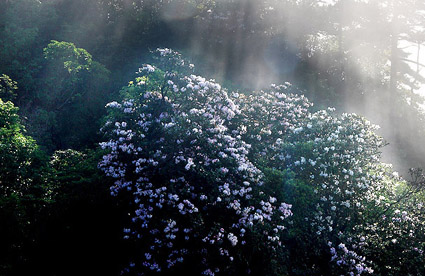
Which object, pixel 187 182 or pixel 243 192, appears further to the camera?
pixel 243 192

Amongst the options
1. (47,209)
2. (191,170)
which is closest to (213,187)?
(191,170)

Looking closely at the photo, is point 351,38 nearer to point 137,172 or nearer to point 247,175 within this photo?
point 247,175

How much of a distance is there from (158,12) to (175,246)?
15.0 metres

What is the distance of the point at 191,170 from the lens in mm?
7270

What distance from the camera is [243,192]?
7219 mm

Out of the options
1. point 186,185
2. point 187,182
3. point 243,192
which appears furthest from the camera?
point 243,192

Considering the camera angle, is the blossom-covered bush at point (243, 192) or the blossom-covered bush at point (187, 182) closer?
the blossom-covered bush at point (187, 182)

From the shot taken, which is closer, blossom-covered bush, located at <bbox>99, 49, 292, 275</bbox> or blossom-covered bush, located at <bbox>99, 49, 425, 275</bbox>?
blossom-covered bush, located at <bbox>99, 49, 292, 275</bbox>

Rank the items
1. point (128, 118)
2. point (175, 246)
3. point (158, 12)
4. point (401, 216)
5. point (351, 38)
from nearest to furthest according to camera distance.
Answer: point (175, 246), point (128, 118), point (401, 216), point (158, 12), point (351, 38)

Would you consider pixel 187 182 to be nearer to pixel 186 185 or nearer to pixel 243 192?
pixel 186 185

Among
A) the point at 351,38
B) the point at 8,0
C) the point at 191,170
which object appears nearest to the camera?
the point at 191,170

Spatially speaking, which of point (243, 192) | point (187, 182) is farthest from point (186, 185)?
point (243, 192)

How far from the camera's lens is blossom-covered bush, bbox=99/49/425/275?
6.79 m

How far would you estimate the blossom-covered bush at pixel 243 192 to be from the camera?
6785 mm
